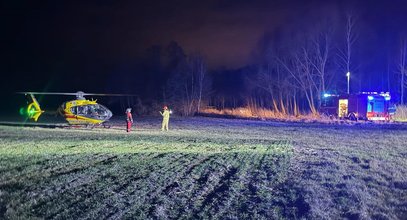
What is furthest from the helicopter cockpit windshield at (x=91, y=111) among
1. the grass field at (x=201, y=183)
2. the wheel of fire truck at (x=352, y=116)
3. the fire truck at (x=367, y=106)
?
the fire truck at (x=367, y=106)

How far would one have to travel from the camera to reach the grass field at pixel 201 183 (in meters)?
7.77

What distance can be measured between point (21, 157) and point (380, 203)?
36.1ft

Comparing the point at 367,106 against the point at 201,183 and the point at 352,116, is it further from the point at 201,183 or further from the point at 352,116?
the point at 201,183

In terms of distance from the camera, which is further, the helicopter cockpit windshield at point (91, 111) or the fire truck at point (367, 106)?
the fire truck at point (367, 106)

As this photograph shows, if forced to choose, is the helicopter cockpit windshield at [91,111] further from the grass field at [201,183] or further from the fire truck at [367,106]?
the fire truck at [367,106]

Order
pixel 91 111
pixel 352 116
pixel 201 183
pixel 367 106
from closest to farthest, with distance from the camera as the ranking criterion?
1. pixel 201 183
2. pixel 91 111
3. pixel 367 106
4. pixel 352 116

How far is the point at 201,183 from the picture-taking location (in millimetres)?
10273

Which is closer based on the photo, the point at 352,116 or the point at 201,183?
the point at 201,183

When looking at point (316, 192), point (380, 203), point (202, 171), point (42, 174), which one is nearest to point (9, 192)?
point (42, 174)

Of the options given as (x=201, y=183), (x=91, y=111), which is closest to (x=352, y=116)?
(x=91, y=111)

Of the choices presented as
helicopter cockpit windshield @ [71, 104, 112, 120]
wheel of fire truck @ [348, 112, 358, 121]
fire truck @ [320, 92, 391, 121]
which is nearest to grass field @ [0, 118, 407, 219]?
helicopter cockpit windshield @ [71, 104, 112, 120]

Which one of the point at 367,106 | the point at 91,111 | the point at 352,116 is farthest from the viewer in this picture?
the point at 352,116

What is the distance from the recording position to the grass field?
777 cm

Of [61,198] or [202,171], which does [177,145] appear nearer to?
[202,171]
